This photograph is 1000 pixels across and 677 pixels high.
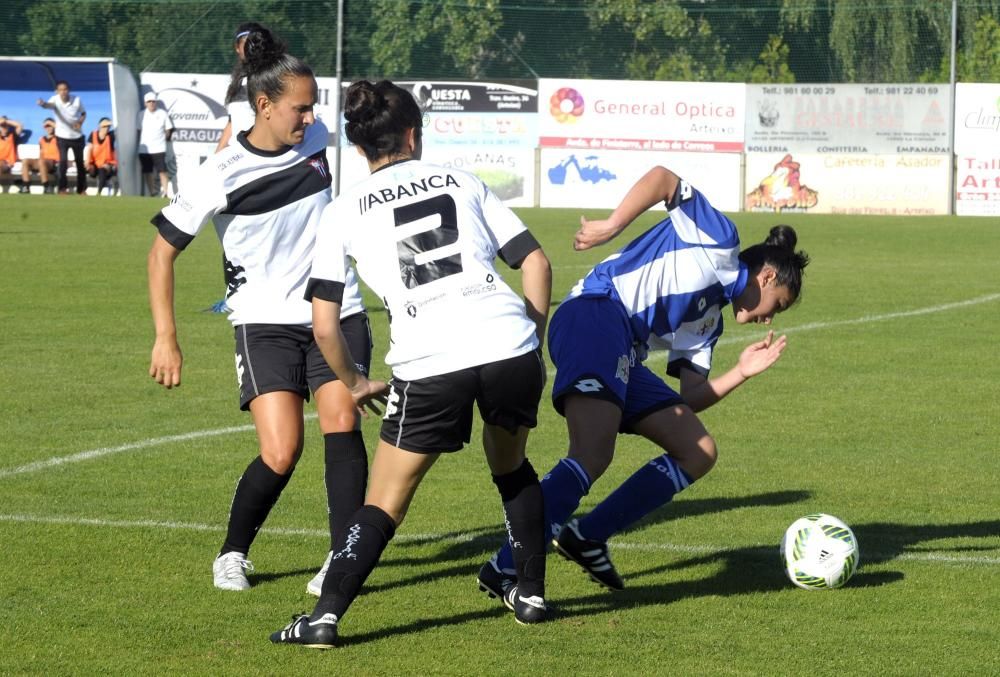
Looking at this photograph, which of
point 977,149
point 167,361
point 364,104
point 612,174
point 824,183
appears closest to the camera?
point 364,104

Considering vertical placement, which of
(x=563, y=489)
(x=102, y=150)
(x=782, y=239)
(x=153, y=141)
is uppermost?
(x=153, y=141)

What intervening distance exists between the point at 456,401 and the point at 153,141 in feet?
91.3

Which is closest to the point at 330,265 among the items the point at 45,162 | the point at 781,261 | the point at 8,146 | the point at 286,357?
the point at 286,357

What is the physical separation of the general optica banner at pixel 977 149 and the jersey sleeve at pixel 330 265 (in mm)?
26476

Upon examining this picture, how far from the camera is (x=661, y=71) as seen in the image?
33531 millimetres

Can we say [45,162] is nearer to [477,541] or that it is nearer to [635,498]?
[477,541]

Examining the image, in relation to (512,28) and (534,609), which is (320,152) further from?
(512,28)

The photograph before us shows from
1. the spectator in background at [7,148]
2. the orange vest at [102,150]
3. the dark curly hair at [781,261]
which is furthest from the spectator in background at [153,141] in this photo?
the dark curly hair at [781,261]

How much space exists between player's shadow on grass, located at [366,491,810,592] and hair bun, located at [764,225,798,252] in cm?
145

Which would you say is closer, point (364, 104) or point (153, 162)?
point (364, 104)

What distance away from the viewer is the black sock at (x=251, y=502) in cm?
537

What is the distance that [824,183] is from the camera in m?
30.2

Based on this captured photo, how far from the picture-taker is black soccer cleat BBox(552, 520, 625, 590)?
17.2 feet

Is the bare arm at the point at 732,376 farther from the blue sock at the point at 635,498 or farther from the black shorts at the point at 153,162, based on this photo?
the black shorts at the point at 153,162
